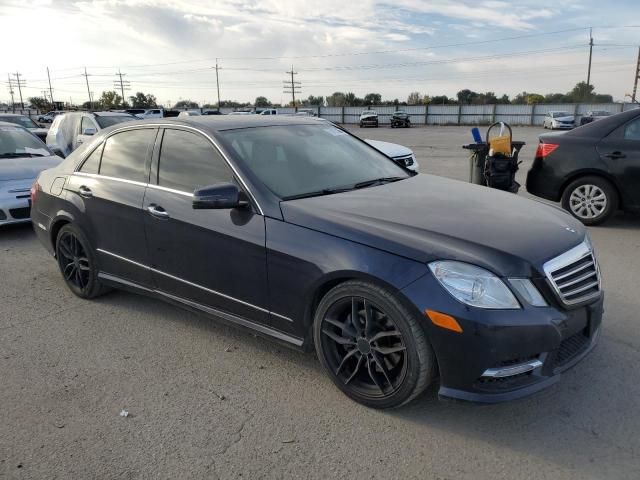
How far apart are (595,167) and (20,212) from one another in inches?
307

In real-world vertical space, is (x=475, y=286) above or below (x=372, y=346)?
above

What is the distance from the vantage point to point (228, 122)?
4.03 m

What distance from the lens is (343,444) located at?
2738 millimetres

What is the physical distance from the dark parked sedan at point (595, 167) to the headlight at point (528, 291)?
4948 mm

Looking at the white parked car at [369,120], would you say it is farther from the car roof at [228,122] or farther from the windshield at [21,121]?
the car roof at [228,122]

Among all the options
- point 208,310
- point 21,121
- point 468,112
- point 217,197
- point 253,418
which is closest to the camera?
point 253,418

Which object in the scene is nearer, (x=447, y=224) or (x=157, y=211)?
(x=447, y=224)

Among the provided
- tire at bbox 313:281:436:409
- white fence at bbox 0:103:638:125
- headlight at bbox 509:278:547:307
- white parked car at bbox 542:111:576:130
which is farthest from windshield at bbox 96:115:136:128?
white fence at bbox 0:103:638:125

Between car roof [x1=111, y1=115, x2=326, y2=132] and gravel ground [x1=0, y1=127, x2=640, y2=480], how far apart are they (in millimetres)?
1570

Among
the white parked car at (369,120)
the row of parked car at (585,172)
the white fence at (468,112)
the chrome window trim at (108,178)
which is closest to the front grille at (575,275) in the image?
the chrome window trim at (108,178)

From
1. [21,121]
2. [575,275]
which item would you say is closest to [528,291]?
[575,275]

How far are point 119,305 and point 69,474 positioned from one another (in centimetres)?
230

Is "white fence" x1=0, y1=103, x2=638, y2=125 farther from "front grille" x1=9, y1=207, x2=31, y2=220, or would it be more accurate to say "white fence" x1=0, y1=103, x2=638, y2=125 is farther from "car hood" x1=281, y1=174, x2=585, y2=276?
"car hood" x1=281, y1=174, x2=585, y2=276

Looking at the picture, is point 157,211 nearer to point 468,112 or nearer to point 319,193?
point 319,193
